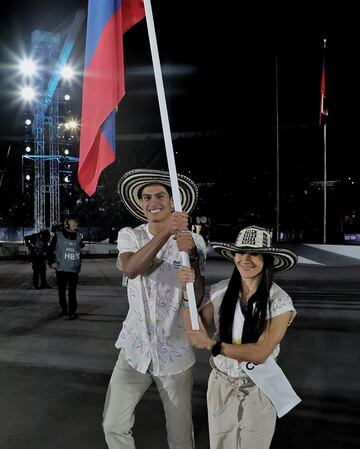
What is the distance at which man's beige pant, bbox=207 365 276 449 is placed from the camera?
240 cm

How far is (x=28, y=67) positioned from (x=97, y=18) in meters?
24.6

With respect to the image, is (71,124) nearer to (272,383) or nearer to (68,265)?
(68,265)

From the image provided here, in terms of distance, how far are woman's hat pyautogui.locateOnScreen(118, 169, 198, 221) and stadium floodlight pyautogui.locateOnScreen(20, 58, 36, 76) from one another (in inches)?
962

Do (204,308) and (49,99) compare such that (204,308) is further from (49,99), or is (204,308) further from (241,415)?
(49,99)

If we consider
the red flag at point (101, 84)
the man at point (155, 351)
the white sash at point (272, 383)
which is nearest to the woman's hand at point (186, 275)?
the man at point (155, 351)

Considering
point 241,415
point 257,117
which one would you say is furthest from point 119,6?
point 257,117

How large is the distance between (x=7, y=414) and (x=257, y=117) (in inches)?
1959

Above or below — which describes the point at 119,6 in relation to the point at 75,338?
above

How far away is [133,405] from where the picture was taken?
9.14 feet

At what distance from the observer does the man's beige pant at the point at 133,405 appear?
8.98 ft

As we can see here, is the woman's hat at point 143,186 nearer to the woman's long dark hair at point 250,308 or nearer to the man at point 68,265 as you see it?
the woman's long dark hair at point 250,308

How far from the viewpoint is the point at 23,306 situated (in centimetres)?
984

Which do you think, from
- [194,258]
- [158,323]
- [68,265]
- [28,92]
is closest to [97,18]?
[194,258]

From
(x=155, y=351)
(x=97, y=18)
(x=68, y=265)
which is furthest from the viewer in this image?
(x=68, y=265)
